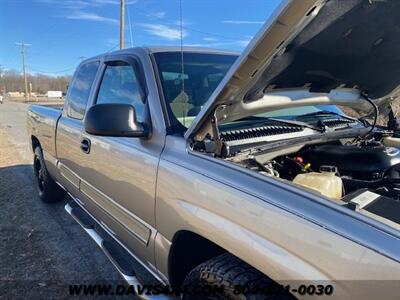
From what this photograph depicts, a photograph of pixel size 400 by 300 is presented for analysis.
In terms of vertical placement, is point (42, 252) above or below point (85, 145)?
below

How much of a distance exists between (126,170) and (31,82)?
9308 cm

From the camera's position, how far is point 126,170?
2459mm

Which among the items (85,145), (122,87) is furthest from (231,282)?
(85,145)

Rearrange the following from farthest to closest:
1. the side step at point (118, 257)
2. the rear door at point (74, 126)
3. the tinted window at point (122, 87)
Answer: the rear door at point (74, 126)
the tinted window at point (122, 87)
the side step at point (118, 257)

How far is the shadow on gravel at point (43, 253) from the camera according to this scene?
10.3 feet

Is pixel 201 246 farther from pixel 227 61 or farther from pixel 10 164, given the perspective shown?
pixel 10 164

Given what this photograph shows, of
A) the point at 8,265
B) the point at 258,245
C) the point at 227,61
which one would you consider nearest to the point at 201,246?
the point at 258,245

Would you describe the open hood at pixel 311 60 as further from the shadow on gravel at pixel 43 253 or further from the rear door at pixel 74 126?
the shadow on gravel at pixel 43 253

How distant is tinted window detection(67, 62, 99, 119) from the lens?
3.53 metres

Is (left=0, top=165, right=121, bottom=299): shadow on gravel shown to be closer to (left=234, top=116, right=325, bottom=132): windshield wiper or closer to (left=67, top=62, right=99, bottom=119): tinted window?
(left=67, top=62, right=99, bottom=119): tinted window

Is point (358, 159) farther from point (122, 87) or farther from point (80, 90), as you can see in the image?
point (80, 90)

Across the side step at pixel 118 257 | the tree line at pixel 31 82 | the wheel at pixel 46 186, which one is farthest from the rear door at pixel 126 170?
the tree line at pixel 31 82

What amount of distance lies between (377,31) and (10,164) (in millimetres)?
7530

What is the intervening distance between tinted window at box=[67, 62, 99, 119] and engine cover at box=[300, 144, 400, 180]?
205 cm
